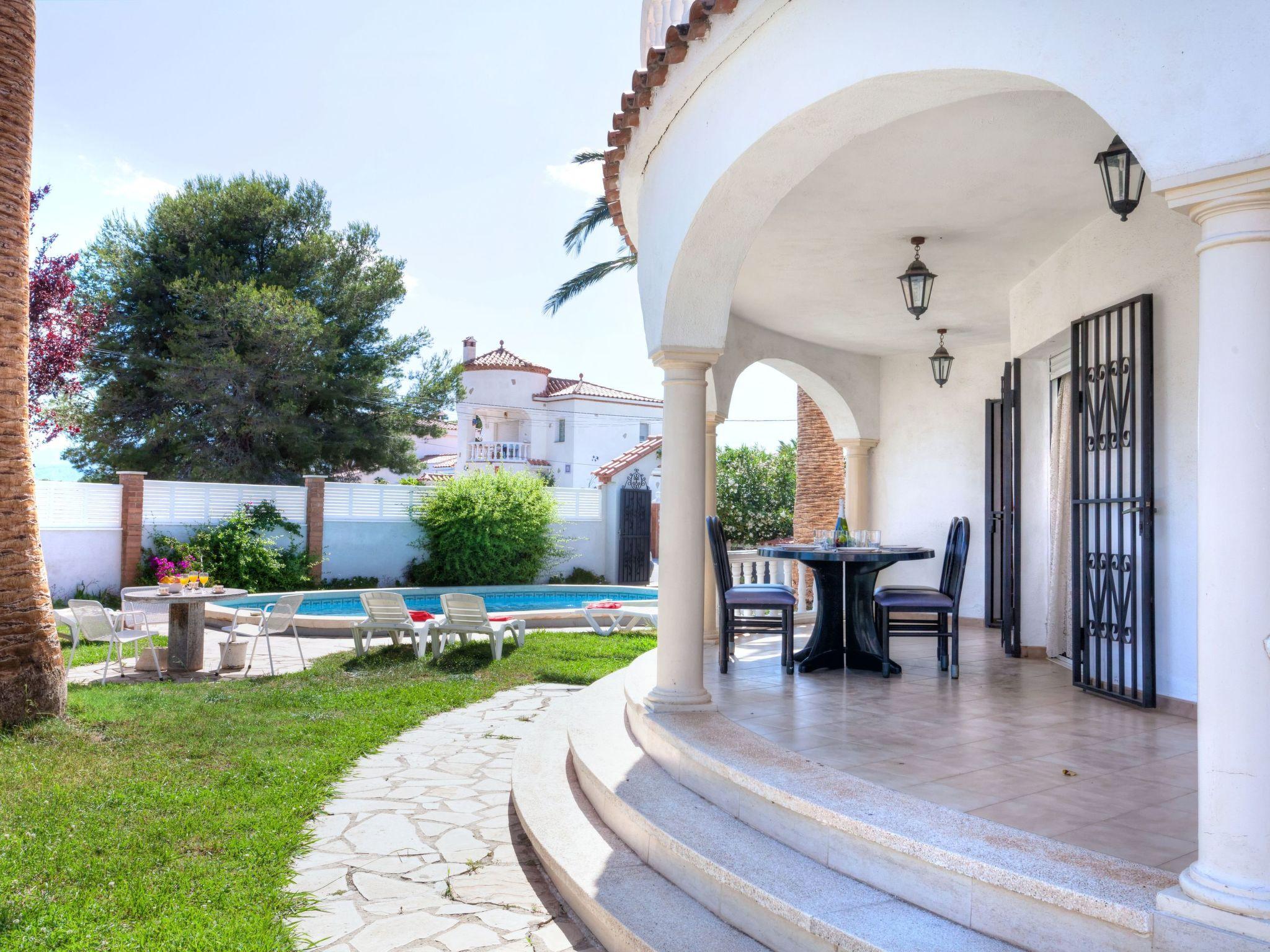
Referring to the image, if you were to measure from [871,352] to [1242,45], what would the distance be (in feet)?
28.2

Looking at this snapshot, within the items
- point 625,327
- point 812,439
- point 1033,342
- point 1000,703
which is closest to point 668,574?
point 1000,703

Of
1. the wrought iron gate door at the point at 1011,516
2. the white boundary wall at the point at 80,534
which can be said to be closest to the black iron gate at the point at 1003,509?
the wrought iron gate door at the point at 1011,516

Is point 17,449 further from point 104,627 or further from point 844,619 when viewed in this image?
point 844,619

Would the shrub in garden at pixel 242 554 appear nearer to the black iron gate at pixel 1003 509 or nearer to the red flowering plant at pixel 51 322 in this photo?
the red flowering plant at pixel 51 322

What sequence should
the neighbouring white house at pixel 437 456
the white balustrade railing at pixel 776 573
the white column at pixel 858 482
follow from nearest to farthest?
1. the white balustrade railing at pixel 776 573
2. the white column at pixel 858 482
3. the neighbouring white house at pixel 437 456

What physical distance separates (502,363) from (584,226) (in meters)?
19.3

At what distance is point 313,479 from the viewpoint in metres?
18.0

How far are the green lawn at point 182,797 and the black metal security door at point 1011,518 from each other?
12.7 feet

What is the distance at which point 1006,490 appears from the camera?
8750 mm

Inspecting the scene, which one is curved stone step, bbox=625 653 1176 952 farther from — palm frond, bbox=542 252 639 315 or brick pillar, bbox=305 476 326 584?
brick pillar, bbox=305 476 326 584

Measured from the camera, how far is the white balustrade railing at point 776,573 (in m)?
10.3

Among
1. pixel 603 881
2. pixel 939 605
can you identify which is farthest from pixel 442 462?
pixel 603 881

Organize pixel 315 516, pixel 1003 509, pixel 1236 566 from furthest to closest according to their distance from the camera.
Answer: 1. pixel 315 516
2. pixel 1003 509
3. pixel 1236 566

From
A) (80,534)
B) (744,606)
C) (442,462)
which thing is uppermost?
(442,462)
